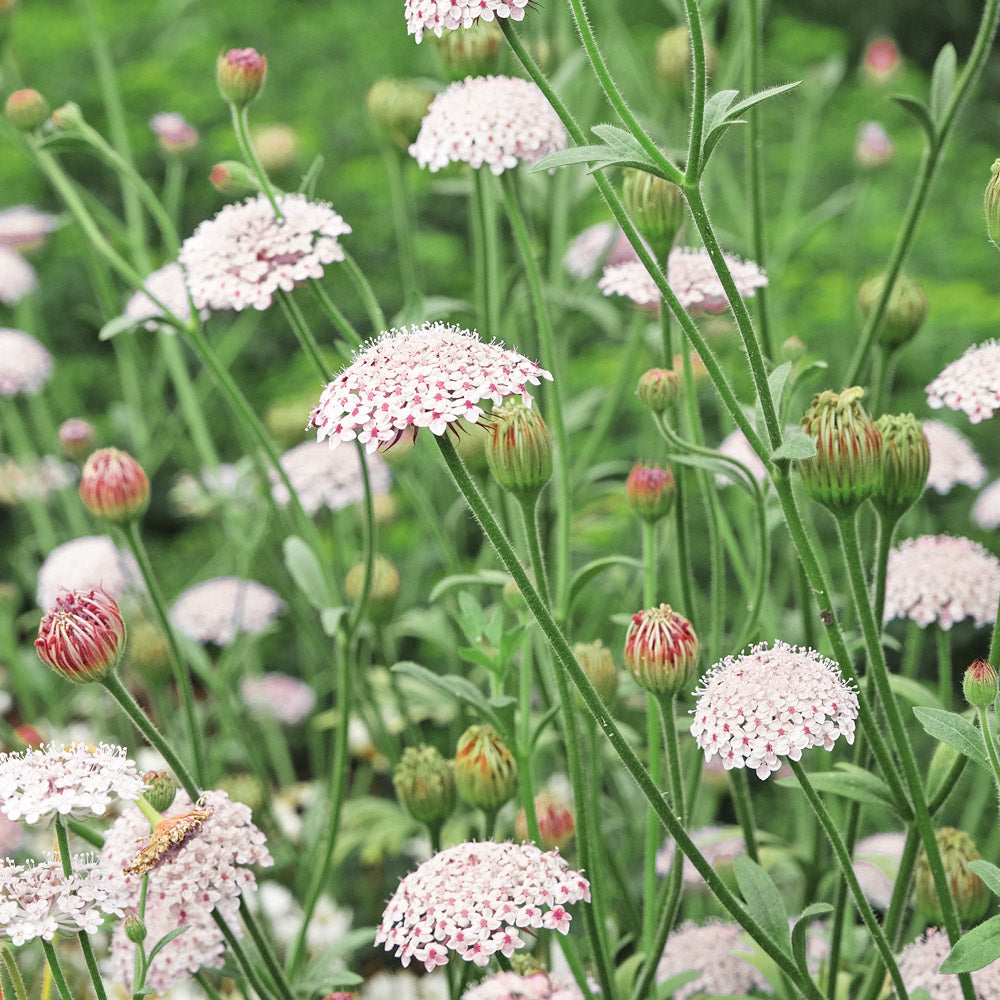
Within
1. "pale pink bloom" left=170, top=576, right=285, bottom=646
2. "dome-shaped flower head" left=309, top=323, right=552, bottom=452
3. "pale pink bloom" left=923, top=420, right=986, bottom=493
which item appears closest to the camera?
"dome-shaped flower head" left=309, top=323, right=552, bottom=452

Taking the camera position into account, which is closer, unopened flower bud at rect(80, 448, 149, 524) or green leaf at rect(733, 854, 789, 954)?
green leaf at rect(733, 854, 789, 954)

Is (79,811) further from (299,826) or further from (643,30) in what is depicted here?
(643,30)

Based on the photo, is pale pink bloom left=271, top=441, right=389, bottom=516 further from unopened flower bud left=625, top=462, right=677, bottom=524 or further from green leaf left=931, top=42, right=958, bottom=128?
green leaf left=931, top=42, right=958, bottom=128

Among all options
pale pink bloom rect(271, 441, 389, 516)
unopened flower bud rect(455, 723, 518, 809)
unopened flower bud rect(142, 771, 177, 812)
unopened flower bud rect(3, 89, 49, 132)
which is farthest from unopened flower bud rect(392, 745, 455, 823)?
unopened flower bud rect(3, 89, 49, 132)

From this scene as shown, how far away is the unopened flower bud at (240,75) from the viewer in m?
0.89

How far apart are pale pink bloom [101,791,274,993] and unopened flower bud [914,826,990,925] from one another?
1.27 ft

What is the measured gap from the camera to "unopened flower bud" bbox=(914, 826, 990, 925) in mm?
764

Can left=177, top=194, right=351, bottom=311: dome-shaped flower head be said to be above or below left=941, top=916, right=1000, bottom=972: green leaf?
above

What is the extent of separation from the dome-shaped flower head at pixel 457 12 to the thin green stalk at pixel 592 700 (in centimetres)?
20

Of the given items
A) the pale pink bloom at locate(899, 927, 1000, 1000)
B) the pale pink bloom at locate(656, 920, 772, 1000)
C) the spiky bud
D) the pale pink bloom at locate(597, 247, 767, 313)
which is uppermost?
the pale pink bloom at locate(597, 247, 767, 313)

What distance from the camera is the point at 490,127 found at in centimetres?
84

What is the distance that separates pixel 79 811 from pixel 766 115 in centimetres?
220

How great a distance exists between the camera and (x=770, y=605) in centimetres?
107

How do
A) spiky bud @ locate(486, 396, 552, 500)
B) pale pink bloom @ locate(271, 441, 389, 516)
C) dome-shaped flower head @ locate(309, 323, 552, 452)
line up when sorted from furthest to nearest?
pale pink bloom @ locate(271, 441, 389, 516), spiky bud @ locate(486, 396, 552, 500), dome-shaped flower head @ locate(309, 323, 552, 452)
